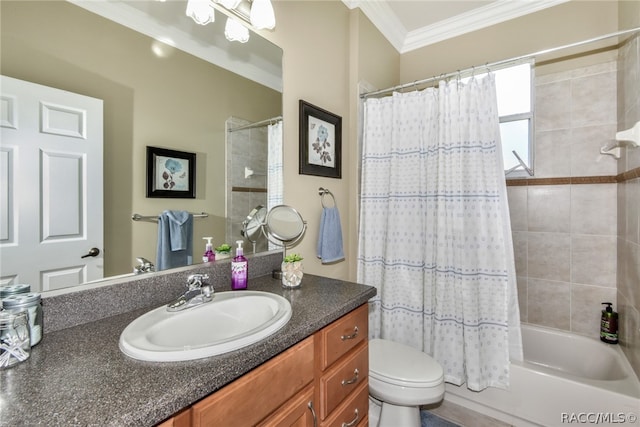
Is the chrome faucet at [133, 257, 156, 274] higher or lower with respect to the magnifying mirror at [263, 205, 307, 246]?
lower

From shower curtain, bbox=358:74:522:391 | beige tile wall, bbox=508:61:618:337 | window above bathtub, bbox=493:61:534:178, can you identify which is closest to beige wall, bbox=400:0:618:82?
window above bathtub, bbox=493:61:534:178

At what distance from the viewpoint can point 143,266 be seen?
41.0 inches

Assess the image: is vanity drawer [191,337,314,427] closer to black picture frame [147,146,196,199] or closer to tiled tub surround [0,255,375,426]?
tiled tub surround [0,255,375,426]

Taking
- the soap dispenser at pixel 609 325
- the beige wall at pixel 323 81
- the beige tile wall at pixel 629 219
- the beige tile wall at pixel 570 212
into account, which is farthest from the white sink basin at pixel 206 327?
the soap dispenser at pixel 609 325

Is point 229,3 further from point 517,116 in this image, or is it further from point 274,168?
point 517,116

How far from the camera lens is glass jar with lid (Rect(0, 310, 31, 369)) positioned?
0.64 meters

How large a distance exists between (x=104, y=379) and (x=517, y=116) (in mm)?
2728

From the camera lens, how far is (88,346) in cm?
73

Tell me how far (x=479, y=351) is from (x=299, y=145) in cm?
154

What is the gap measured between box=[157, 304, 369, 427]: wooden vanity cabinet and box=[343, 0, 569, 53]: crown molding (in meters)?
2.09

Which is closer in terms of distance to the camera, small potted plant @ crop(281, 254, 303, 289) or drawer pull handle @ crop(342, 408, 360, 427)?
drawer pull handle @ crop(342, 408, 360, 427)

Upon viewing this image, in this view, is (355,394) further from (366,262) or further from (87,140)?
(87,140)

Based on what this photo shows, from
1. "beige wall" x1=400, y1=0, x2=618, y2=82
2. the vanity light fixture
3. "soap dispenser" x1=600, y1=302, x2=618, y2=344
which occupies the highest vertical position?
"beige wall" x1=400, y1=0, x2=618, y2=82

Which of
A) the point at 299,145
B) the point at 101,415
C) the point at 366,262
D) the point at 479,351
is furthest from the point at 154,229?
the point at 479,351
